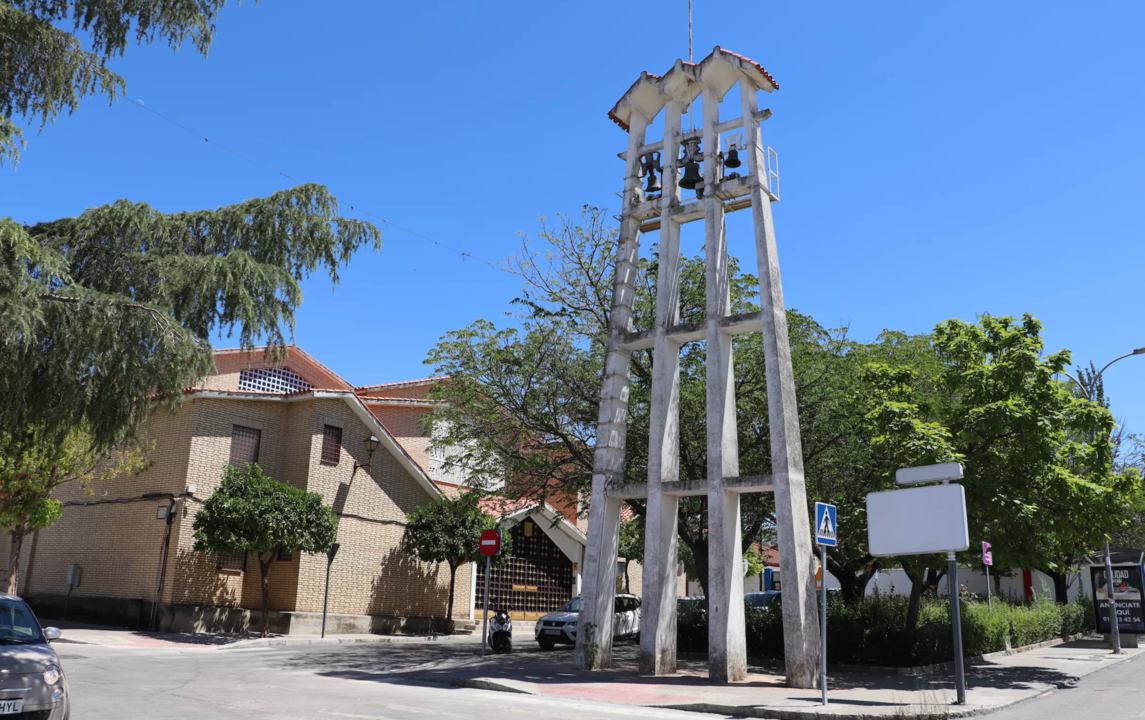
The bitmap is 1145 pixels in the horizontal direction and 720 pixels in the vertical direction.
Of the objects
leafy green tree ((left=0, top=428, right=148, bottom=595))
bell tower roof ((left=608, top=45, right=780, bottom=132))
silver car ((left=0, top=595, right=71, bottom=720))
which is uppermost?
bell tower roof ((left=608, top=45, right=780, bottom=132))

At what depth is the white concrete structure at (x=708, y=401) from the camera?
47.8 feet

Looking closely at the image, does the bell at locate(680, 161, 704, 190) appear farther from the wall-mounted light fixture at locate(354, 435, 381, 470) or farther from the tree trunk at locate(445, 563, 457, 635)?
the tree trunk at locate(445, 563, 457, 635)

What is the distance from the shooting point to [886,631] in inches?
681

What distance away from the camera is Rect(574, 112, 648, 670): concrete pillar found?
53.3 feet

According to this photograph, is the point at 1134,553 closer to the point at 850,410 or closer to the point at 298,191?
the point at 850,410

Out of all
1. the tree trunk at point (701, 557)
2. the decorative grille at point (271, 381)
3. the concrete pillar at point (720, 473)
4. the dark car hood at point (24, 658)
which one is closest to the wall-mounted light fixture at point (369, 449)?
the decorative grille at point (271, 381)

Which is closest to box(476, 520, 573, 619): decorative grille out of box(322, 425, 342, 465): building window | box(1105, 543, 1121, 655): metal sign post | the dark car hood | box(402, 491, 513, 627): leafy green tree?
box(402, 491, 513, 627): leafy green tree

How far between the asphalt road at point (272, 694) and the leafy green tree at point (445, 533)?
375 inches

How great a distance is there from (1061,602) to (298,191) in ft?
111

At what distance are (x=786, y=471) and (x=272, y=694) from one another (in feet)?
28.1

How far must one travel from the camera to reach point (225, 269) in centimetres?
1304

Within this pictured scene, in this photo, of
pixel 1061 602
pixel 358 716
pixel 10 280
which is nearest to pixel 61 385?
pixel 10 280

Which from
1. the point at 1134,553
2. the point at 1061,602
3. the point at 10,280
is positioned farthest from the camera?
the point at 1061,602

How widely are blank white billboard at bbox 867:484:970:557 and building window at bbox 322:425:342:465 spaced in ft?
58.3
